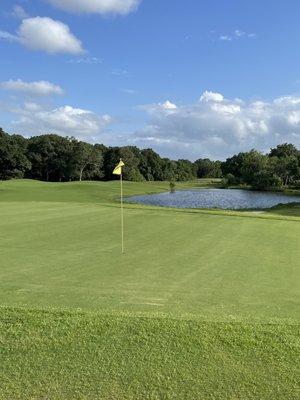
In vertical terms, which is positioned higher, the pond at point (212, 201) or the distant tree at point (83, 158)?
the distant tree at point (83, 158)

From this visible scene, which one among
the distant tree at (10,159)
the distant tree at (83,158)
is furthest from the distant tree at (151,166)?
the distant tree at (10,159)

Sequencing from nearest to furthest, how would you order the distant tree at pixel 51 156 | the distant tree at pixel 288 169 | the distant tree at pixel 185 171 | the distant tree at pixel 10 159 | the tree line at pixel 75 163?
the distant tree at pixel 10 159, the tree line at pixel 75 163, the distant tree at pixel 288 169, the distant tree at pixel 51 156, the distant tree at pixel 185 171

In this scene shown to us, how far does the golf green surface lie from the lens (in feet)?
14.3

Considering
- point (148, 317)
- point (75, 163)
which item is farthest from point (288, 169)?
point (148, 317)

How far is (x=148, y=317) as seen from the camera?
5797 millimetres

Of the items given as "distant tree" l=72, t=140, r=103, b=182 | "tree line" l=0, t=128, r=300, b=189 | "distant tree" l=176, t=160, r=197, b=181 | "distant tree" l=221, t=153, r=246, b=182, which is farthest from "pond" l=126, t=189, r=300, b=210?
"distant tree" l=176, t=160, r=197, b=181

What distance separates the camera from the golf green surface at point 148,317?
435 cm

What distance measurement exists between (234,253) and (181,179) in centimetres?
15558

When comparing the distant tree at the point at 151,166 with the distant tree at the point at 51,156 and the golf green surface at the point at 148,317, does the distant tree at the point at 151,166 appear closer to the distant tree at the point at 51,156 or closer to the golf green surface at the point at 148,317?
the distant tree at the point at 51,156

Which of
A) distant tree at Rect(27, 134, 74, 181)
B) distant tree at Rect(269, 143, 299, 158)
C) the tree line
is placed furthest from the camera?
distant tree at Rect(269, 143, 299, 158)

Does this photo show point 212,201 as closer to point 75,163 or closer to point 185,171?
point 75,163

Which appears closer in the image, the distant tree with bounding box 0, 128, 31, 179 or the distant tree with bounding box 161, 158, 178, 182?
the distant tree with bounding box 0, 128, 31, 179

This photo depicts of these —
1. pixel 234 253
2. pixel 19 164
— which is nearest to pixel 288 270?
pixel 234 253

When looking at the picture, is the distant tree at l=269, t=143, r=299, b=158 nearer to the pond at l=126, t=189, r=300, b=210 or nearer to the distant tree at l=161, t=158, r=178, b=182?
the distant tree at l=161, t=158, r=178, b=182
